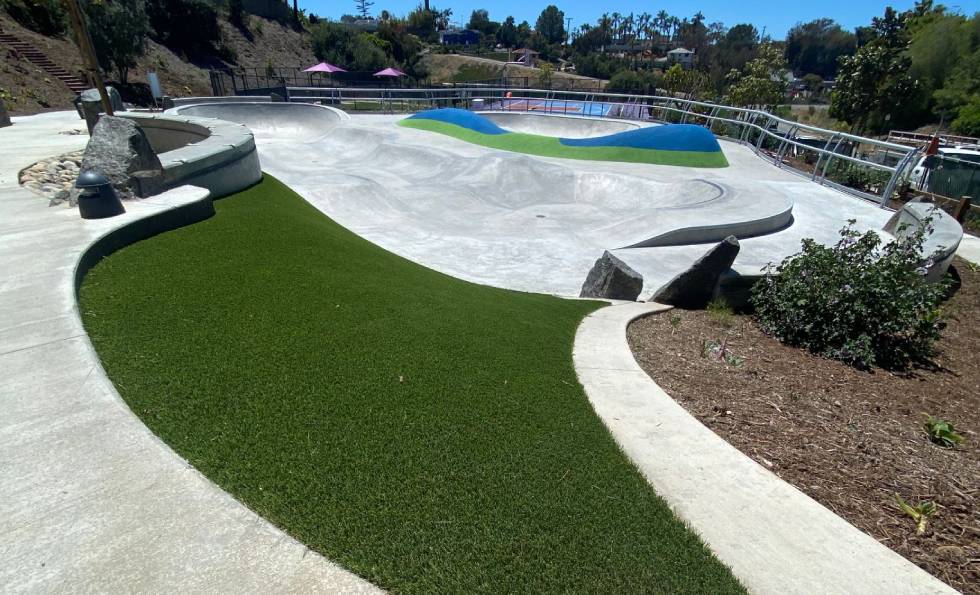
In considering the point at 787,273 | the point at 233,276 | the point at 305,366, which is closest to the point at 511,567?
the point at 305,366

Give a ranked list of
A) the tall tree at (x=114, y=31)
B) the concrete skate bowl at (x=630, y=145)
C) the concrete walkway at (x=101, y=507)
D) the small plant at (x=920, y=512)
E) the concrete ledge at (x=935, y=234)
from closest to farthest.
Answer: the concrete walkway at (x=101, y=507), the small plant at (x=920, y=512), the concrete ledge at (x=935, y=234), the concrete skate bowl at (x=630, y=145), the tall tree at (x=114, y=31)

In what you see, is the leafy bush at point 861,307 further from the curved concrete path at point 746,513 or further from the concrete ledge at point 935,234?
the curved concrete path at point 746,513

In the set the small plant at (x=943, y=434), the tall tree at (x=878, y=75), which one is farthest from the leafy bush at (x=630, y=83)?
the small plant at (x=943, y=434)

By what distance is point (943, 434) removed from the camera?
430cm

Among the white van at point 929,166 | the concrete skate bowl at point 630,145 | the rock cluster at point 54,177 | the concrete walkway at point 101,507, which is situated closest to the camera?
the concrete walkway at point 101,507

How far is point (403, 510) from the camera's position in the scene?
2801mm

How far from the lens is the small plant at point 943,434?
168 inches

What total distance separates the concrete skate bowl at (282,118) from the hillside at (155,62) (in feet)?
26.9

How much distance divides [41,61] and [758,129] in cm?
4449

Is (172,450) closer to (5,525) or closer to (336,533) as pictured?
(5,525)

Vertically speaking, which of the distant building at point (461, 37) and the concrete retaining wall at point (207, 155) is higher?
the distant building at point (461, 37)

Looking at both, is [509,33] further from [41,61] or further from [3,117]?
[3,117]

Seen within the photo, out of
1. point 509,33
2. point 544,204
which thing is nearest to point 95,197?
point 544,204

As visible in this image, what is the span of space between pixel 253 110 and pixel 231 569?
3422 cm
